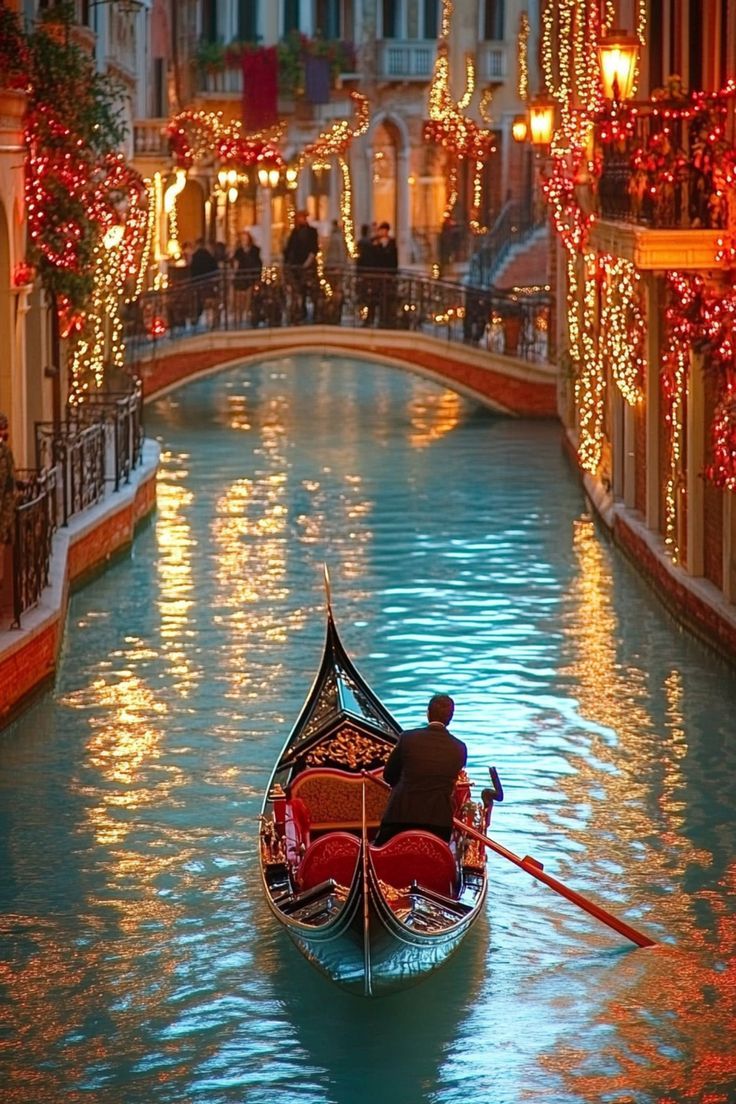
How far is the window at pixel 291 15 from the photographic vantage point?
126 ft

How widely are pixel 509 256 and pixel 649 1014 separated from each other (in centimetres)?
2838

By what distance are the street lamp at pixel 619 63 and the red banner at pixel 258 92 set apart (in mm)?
22055

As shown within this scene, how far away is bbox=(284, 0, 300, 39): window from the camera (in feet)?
126

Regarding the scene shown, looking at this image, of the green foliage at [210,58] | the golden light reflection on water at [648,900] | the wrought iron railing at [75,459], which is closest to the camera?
the golden light reflection on water at [648,900]

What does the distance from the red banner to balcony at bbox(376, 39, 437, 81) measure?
4.14 metres

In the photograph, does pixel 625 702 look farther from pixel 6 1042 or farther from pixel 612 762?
pixel 6 1042

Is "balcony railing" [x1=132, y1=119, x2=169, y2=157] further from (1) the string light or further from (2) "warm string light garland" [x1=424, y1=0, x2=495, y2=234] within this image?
(1) the string light

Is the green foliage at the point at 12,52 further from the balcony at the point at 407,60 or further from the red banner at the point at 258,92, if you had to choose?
the balcony at the point at 407,60

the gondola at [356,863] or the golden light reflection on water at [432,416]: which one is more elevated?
the gondola at [356,863]

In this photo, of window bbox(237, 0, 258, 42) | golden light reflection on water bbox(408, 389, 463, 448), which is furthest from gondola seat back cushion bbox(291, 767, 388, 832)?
window bbox(237, 0, 258, 42)

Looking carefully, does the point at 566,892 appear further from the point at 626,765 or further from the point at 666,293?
the point at 666,293

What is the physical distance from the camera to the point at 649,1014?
28.7ft

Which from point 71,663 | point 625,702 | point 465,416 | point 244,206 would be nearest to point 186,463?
point 465,416

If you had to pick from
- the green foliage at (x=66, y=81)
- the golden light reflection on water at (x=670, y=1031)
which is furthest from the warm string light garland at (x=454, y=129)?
the golden light reflection on water at (x=670, y=1031)
